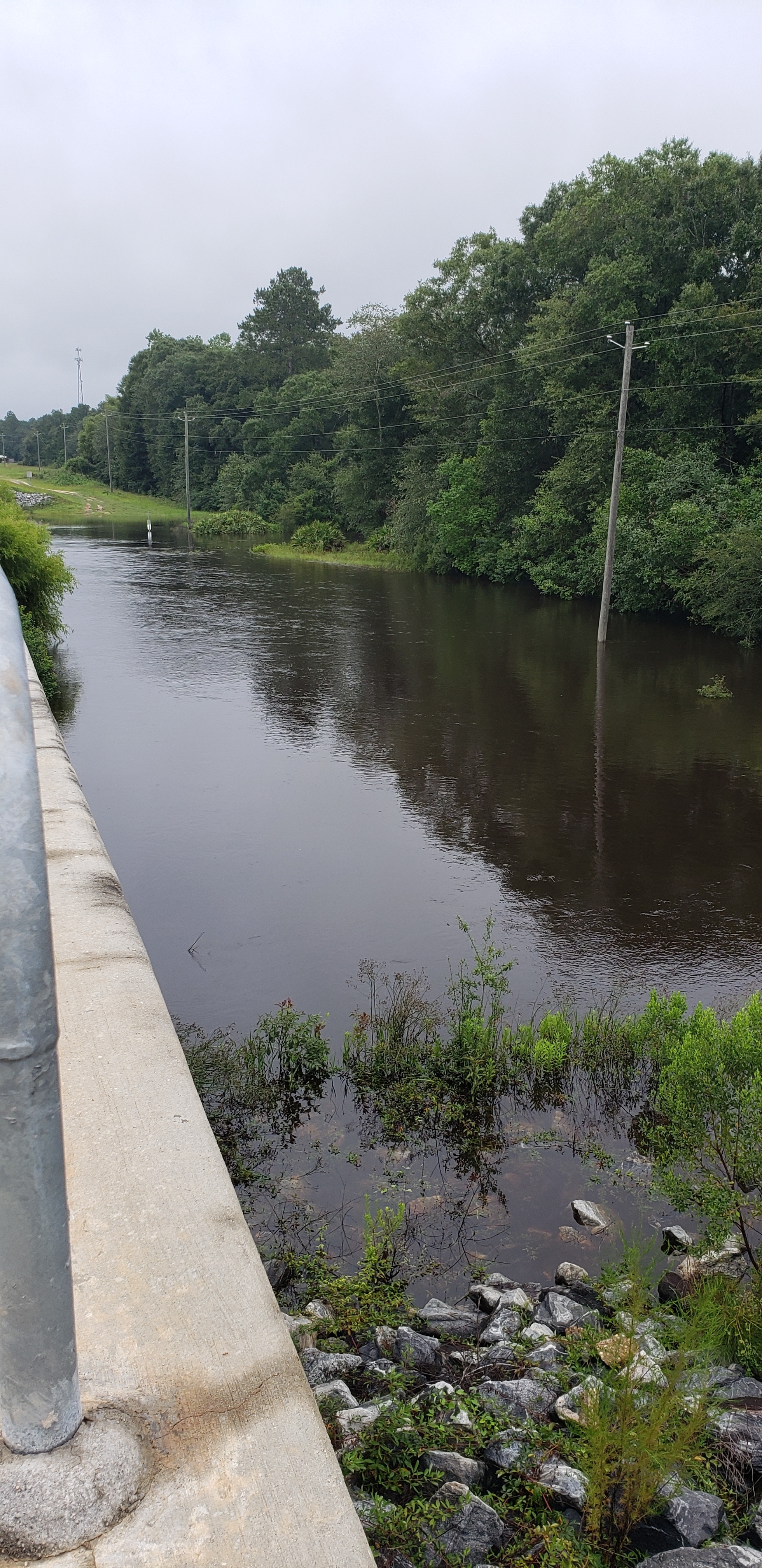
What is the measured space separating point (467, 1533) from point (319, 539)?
49.2m

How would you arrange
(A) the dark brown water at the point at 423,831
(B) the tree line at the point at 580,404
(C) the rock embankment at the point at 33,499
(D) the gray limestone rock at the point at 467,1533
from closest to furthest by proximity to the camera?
(D) the gray limestone rock at the point at 467,1533, (A) the dark brown water at the point at 423,831, (B) the tree line at the point at 580,404, (C) the rock embankment at the point at 33,499

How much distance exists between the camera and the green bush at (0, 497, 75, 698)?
671 inches

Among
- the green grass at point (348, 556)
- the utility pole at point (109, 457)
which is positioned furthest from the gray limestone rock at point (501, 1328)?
the utility pole at point (109, 457)

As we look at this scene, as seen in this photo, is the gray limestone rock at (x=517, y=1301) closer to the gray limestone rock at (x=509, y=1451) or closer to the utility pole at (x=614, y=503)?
the gray limestone rock at (x=509, y=1451)

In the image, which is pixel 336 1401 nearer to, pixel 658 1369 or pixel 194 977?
pixel 658 1369

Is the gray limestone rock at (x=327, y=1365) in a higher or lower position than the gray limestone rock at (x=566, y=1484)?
lower

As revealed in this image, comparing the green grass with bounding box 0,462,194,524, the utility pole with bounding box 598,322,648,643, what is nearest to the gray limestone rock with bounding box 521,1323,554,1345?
the utility pole with bounding box 598,322,648,643

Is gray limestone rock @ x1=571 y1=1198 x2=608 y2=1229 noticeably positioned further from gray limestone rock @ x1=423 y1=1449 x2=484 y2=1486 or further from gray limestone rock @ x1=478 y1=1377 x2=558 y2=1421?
gray limestone rock @ x1=423 y1=1449 x2=484 y2=1486

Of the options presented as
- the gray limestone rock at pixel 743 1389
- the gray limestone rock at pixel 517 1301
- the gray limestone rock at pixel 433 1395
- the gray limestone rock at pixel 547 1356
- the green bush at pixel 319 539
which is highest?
the green bush at pixel 319 539

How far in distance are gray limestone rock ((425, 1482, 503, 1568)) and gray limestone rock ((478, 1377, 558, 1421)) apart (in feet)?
1.54

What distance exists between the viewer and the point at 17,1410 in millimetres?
2092

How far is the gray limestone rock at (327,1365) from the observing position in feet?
12.4

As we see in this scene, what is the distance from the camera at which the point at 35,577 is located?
17.6 metres

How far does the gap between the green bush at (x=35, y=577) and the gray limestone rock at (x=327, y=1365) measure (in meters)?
13.9
